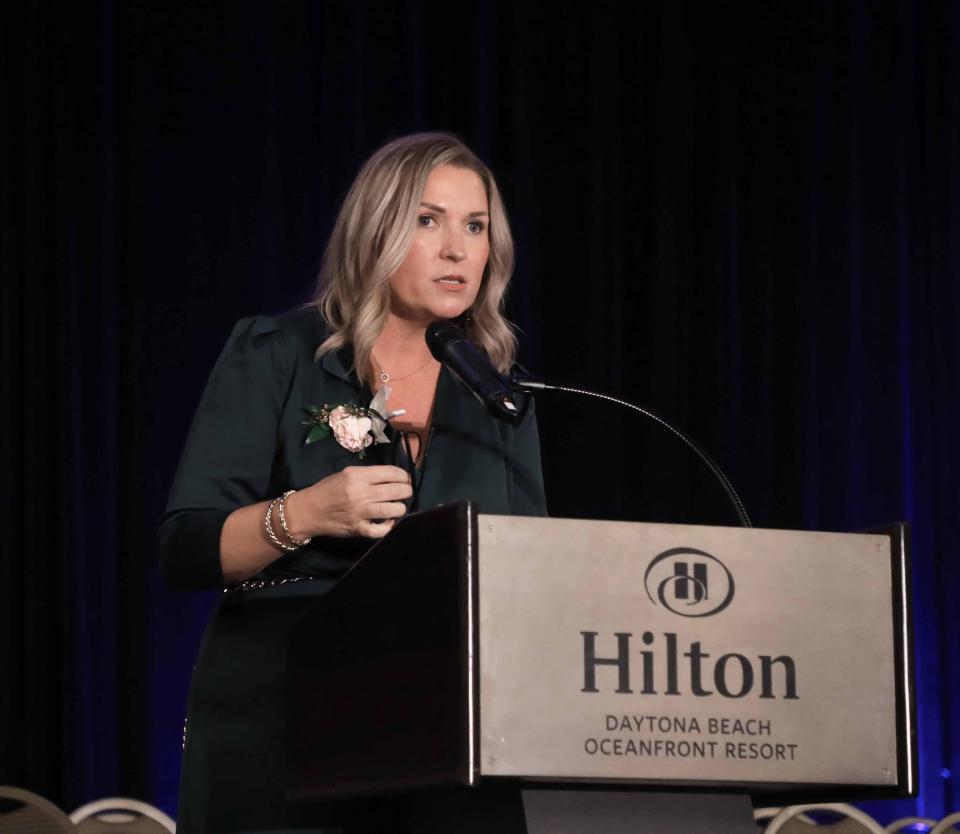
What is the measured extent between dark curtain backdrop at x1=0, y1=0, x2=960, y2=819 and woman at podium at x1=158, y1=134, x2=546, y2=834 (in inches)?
88.8

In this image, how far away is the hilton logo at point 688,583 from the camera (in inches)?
56.2

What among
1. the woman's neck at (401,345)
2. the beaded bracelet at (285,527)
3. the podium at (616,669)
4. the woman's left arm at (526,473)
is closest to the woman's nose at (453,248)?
the woman's neck at (401,345)

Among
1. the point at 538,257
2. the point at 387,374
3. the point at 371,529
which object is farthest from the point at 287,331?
the point at 538,257

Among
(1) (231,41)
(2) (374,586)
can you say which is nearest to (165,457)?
(1) (231,41)

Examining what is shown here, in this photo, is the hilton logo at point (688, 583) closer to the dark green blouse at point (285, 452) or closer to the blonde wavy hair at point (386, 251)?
the dark green blouse at point (285, 452)

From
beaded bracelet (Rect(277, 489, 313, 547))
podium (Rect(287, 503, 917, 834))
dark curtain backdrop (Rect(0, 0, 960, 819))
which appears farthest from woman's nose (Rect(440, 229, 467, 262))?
dark curtain backdrop (Rect(0, 0, 960, 819))

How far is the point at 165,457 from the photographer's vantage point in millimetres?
4344

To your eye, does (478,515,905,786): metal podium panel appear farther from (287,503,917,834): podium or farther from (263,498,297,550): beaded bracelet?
(263,498,297,550): beaded bracelet

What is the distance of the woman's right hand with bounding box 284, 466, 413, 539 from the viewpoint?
1.63 meters

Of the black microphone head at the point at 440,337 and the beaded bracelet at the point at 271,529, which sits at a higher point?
the black microphone head at the point at 440,337

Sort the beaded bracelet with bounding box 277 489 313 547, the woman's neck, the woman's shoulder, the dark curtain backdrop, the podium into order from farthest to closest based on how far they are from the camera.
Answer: the dark curtain backdrop, the woman's neck, the woman's shoulder, the beaded bracelet with bounding box 277 489 313 547, the podium

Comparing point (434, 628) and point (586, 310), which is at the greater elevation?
point (586, 310)

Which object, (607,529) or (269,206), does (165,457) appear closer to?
(269,206)

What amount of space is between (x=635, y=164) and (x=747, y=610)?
347cm
